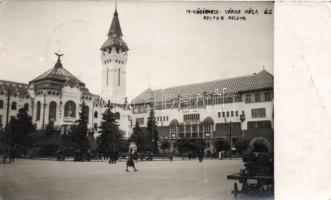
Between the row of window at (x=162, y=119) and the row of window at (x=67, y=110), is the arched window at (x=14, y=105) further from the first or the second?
the row of window at (x=162, y=119)

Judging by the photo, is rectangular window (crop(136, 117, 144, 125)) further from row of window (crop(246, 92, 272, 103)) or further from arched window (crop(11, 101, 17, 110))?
arched window (crop(11, 101, 17, 110))

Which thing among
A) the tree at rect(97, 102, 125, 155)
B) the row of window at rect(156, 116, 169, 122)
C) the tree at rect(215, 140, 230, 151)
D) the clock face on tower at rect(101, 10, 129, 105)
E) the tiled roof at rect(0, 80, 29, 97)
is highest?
Answer: the clock face on tower at rect(101, 10, 129, 105)

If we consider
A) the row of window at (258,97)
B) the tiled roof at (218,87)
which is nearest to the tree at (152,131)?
the tiled roof at (218,87)

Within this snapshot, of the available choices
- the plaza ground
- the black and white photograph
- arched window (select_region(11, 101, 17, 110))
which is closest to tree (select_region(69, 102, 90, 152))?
the black and white photograph

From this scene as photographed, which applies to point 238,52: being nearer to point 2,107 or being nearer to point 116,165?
point 116,165

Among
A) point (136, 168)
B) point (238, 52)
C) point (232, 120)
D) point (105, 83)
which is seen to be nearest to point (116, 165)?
point (136, 168)
